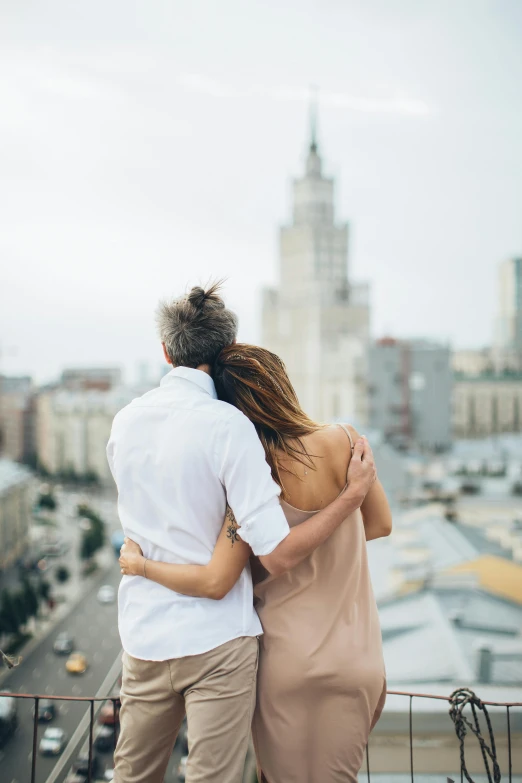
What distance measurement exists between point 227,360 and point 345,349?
86.1 ft

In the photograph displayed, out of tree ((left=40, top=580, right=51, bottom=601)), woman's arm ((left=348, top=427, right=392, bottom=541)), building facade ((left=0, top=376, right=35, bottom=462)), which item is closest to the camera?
woman's arm ((left=348, top=427, right=392, bottom=541))

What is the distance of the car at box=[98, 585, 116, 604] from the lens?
50.3 ft

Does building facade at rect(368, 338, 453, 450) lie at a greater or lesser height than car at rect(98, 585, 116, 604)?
greater

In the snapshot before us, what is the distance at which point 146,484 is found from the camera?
4.36 feet

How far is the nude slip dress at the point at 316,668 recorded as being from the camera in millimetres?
1383

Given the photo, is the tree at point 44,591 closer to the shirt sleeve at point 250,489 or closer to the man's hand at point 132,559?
A: the man's hand at point 132,559

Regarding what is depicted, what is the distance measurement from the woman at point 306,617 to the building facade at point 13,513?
18.7 metres

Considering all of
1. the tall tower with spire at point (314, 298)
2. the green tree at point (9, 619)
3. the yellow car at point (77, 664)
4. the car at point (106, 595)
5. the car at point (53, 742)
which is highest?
the tall tower with spire at point (314, 298)

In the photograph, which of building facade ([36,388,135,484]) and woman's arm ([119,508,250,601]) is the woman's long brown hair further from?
building facade ([36,388,135,484])

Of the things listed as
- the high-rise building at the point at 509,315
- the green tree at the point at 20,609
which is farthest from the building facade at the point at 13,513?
the high-rise building at the point at 509,315

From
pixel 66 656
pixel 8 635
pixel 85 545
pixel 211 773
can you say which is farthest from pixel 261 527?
pixel 85 545

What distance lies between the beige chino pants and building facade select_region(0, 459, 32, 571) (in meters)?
18.6

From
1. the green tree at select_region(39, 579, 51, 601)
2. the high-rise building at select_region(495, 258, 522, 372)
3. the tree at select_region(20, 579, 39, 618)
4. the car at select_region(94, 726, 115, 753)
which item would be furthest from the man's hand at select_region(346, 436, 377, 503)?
the high-rise building at select_region(495, 258, 522, 372)

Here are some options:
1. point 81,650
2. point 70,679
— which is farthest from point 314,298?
point 70,679
